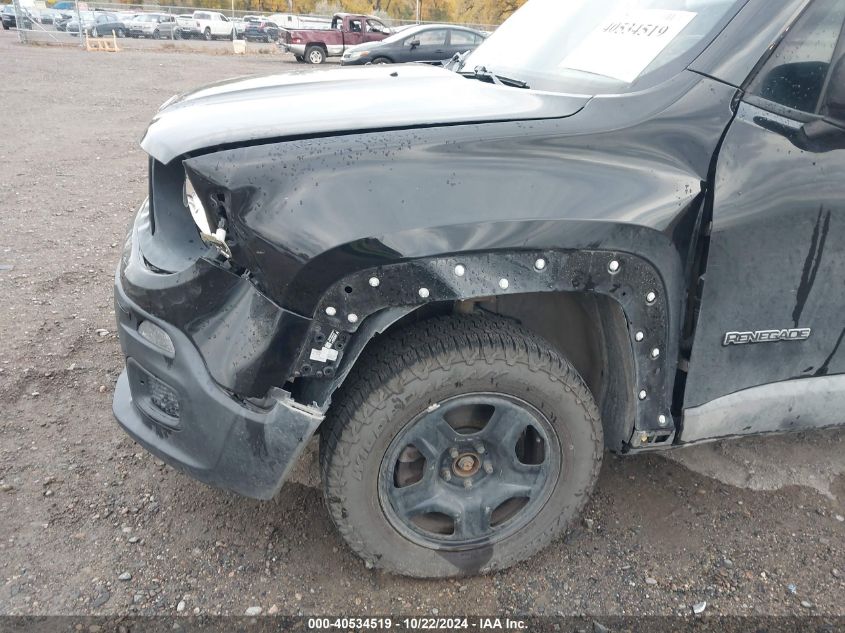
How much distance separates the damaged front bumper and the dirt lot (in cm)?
46

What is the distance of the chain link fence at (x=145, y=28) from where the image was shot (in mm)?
23078

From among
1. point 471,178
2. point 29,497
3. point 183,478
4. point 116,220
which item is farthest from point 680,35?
point 116,220

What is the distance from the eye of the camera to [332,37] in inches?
883

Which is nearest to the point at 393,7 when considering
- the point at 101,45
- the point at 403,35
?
the point at 101,45

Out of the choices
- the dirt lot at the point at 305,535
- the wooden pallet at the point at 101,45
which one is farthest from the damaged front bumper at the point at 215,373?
the wooden pallet at the point at 101,45

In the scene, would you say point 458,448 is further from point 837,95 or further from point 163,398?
point 837,95

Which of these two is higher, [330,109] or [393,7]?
[393,7]

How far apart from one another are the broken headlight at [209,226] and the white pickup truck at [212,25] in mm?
34856

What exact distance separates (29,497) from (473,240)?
1.97 metres

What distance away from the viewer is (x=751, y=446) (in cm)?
274

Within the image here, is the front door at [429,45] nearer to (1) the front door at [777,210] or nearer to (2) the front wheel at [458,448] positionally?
(1) the front door at [777,210]

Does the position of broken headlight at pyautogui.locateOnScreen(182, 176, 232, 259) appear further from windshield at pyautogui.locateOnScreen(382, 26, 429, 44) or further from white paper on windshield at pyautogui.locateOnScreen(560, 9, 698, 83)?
windshield at pyautogui.locateOnScreen(382, 26, 429, 44)

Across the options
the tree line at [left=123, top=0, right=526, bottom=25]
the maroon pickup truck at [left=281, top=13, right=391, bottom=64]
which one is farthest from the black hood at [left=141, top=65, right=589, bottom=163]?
the tree line at [left=123, top=0, right=526, bottom=25]

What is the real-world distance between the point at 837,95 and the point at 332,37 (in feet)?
76.2
